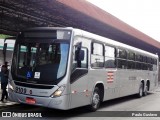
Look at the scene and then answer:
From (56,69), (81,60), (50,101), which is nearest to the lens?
(50,101)

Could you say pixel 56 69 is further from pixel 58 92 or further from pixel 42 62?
pixel 58 92

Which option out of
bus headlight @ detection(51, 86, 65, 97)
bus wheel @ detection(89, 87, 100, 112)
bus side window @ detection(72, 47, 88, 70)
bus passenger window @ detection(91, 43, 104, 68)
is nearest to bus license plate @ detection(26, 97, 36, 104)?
bus headlight @ detection(51, 86, 65, 97)

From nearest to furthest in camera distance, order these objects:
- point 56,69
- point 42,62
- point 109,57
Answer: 1. point 56,69
2. point 42,62
3. point 109,57

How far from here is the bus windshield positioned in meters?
9.39

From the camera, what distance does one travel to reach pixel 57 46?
963 cm

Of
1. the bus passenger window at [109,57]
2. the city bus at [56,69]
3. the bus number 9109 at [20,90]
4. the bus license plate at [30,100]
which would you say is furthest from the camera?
the bus passenger window at [109,57]

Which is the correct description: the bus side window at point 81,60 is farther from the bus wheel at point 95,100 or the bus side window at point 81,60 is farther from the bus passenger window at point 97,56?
the bus wheel at point 95,100

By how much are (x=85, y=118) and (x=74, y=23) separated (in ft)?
30.1

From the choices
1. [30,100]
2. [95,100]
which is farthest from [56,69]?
[95,100]

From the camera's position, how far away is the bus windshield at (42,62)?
9.39m

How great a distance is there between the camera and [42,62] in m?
9.59

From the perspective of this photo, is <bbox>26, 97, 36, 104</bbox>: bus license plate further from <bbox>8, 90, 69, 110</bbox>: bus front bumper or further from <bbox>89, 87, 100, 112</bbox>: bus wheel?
<bbox>89, 87, 100, 112</bbox>: bus wheel

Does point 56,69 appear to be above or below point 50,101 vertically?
above

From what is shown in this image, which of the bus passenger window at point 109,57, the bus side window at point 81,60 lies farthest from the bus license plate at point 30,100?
the bus passenger window at point 109,57
